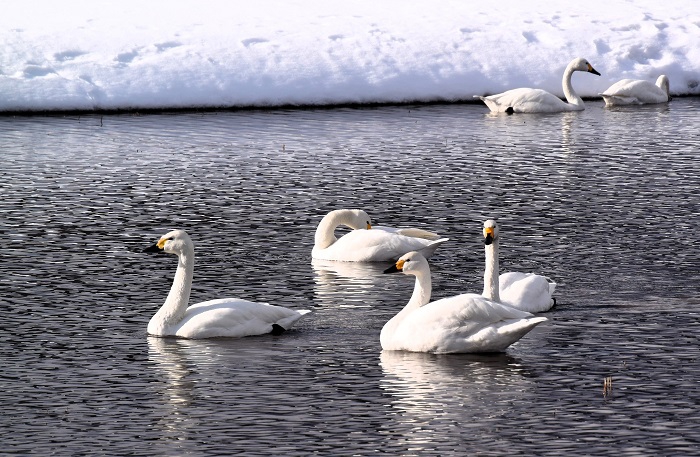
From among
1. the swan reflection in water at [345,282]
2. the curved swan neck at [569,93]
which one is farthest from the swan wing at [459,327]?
the curved swan neck at [569,93]

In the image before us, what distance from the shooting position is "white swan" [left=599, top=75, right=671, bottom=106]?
34000mm

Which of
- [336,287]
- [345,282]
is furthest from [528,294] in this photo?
[345,282]

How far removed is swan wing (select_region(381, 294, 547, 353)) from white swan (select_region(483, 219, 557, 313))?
851 millimetres

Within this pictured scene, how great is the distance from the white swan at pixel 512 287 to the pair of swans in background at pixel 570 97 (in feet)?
62.7

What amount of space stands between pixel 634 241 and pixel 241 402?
7.63m

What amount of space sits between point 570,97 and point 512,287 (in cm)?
2108

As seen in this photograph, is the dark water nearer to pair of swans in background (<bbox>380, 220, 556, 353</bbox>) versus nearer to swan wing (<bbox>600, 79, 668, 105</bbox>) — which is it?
pair of swans in background (<bbox>380, 220, 556, 353</bbox>)

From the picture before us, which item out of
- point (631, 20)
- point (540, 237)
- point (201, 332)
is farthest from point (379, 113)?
point (201, 332)

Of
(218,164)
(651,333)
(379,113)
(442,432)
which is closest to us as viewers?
(442,432)

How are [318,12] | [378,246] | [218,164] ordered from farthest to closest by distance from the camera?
[318,12], [218,164], [378,246]

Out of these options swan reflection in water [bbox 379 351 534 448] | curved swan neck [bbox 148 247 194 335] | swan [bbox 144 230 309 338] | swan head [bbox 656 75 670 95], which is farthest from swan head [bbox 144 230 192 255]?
swan head [bbox 656 75 670 95]

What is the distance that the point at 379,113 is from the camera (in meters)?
32.5

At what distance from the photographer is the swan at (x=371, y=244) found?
1694 cm

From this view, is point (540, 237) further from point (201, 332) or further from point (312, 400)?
point (312, 400)
